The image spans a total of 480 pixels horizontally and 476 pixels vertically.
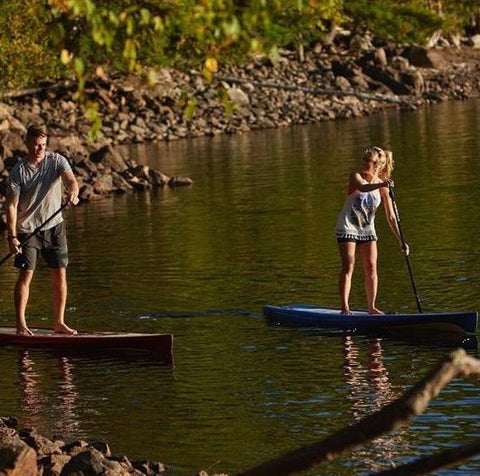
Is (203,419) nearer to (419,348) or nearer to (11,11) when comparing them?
(419,348)

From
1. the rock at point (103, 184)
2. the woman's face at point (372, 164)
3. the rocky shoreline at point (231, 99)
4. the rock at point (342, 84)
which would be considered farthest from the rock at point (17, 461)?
the rock at point (342, 84)

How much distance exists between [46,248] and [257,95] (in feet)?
180

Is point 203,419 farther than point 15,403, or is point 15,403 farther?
point 15,403

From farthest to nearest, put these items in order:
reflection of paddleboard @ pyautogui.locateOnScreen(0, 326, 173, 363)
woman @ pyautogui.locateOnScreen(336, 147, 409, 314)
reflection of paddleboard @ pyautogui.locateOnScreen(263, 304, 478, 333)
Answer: woman @ pyautogui.locateOnScreen(336, 147, 409, 314), reflection of paddleboard @ pyautogui.locateOnScreen(263, 304, 478, 333), reflection of paddleboard @ pyautogui.locateOnScreen(0, 326, 173, 363)

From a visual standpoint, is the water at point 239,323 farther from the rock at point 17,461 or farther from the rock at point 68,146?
the rock at point 68,146

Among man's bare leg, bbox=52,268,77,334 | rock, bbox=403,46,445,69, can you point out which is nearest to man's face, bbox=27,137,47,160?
man's bare leg, bbox=52,268,77,334

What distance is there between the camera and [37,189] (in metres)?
17.4

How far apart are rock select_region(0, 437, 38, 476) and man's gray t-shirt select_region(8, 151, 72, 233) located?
668 cm

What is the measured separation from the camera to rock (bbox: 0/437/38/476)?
10.6 m

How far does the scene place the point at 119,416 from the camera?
14516 mm

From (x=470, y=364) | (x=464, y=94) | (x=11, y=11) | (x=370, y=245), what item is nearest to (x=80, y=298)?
(x=370, y=245)

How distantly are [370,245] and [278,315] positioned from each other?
5.03ft

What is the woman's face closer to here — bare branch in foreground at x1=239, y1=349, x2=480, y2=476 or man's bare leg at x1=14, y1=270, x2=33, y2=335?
man's bare leg at x1=14, y1=270, x2=33, y2=335

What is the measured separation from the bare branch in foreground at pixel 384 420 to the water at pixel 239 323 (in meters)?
4.38
